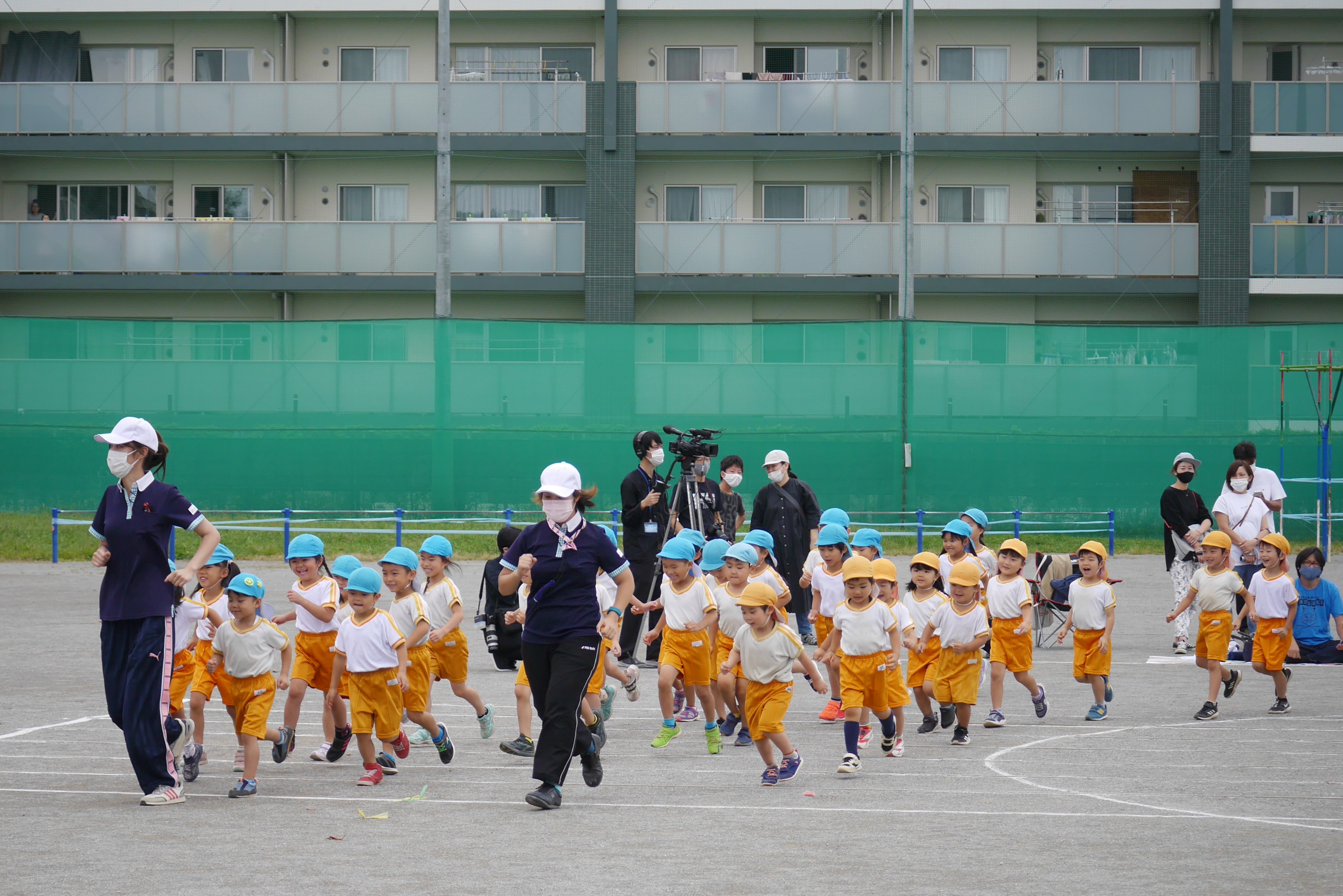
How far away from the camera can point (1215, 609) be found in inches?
448

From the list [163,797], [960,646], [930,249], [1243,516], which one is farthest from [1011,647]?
[930,249]

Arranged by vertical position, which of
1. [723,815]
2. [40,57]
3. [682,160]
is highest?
[40,57]

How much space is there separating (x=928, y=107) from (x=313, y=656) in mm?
24090

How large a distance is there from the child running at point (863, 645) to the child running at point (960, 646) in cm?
72

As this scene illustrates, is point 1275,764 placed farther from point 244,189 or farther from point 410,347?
point 244,189

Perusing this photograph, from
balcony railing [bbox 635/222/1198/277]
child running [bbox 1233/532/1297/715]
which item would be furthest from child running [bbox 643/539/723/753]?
balcony railing [bbox 635/222/1198/277]

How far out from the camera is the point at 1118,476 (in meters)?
24.9

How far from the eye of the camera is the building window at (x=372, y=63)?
104ft

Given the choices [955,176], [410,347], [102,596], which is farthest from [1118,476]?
[102,596]

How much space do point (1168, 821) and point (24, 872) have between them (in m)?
5.35

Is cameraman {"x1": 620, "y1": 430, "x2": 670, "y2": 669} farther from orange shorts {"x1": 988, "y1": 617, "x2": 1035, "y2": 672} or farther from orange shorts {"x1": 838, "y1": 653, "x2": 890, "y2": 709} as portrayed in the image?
orange shorts {"x1": 838, "y1": 653, "x2": 890, "y2": 709}

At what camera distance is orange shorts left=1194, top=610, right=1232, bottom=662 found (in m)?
11.3

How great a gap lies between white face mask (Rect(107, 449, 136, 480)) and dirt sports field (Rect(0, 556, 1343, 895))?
5.87ft

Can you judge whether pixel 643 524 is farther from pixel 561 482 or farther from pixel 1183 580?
pixel 1183 580
